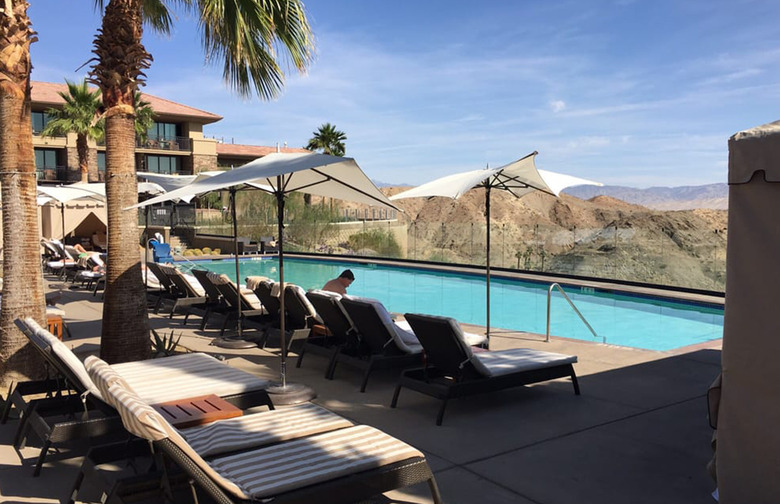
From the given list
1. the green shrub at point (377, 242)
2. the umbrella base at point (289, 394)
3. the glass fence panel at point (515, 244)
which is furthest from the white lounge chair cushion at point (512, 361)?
the green shrub at point (377, 242)

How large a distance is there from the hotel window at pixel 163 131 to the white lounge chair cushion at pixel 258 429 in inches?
1836

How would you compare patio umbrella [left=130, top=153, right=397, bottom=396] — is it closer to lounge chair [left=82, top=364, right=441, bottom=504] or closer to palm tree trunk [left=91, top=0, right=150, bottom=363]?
palm tree trunk [left=91, top=0, right=150, bottom=363]

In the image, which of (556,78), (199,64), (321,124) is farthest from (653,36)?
(199,64)

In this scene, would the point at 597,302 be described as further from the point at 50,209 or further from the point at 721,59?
the point at 721,59

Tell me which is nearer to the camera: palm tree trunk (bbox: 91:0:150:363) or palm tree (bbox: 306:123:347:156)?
palm tree trunk (bbox: 91:0:150:363)

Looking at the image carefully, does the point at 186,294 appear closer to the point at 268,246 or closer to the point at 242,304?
the point at 242,304

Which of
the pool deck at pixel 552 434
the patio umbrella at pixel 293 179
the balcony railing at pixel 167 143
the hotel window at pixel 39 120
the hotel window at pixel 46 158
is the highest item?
the hotel window at pixel 39 120

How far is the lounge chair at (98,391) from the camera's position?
438 cm

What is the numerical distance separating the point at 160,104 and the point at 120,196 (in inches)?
1766

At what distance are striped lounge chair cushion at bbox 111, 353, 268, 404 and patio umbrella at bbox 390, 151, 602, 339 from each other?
3.37 m

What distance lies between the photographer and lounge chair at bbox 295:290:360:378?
7102 millimetres

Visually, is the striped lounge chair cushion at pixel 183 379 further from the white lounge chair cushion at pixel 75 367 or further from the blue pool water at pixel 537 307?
the blue pool water at pixel 537 307

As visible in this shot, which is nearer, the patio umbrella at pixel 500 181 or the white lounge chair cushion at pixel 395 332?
the white lounge chair cushion at pixel 395 332

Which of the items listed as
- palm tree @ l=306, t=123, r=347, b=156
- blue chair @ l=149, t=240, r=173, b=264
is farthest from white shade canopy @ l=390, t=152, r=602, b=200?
palm tree @ l=306, t=123, r=347, b=156
